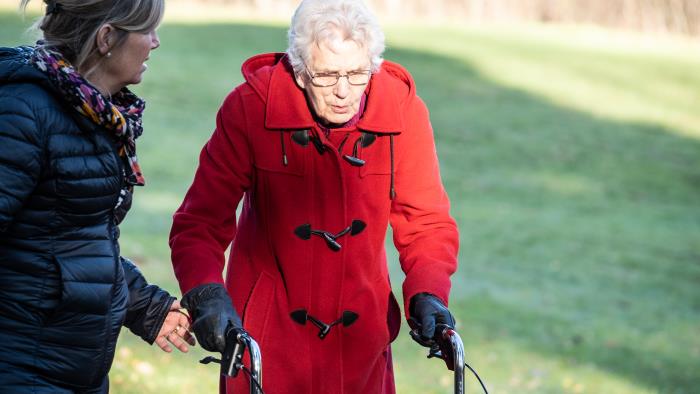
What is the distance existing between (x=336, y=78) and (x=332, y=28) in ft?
0.48

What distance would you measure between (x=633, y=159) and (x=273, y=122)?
1503 cm

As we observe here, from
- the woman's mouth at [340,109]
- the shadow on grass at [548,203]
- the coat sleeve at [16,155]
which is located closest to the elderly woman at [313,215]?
the woman's mouth at [340,109]

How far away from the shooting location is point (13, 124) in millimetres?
2654

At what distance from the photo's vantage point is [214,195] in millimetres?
3387

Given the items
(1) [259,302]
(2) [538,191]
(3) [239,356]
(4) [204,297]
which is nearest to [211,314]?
(4) [204,297]

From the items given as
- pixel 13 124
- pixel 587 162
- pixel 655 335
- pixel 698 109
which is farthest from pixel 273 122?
pixel 698 109

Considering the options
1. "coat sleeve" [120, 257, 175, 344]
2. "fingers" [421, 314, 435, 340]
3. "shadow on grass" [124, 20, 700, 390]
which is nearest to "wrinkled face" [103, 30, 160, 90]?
"coat sleeve" [120, 257, 175, 344]

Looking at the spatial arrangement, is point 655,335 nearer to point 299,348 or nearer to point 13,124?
point 299,348

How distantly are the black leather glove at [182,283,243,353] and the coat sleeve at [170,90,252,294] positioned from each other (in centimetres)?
9

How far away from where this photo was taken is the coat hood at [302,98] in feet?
11.1

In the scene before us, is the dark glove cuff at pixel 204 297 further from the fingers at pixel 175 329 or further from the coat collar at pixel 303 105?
the coat collar at pixel 303 105

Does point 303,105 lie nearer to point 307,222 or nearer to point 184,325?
point 307,222

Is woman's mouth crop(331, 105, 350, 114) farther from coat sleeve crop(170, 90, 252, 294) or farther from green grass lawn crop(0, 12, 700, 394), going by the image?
green grass lawn crop(0, 12, 700, 394)

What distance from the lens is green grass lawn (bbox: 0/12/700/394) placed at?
8.30m
